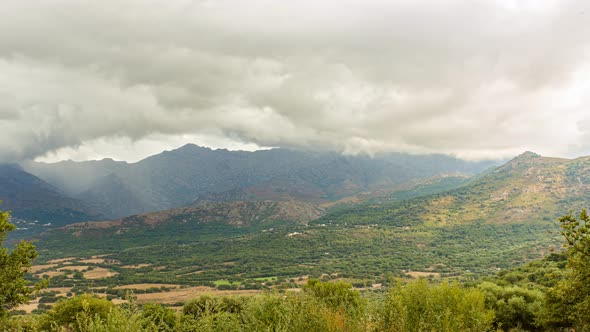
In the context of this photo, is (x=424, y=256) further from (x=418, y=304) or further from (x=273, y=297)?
(x=273, y=297)

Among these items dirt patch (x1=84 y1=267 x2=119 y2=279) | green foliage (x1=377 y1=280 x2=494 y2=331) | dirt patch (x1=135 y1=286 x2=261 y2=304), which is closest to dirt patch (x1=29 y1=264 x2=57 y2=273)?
dirt patch (x1=84 y1=267 x2=119 y2=279)

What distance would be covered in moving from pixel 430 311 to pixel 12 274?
29.8 metres

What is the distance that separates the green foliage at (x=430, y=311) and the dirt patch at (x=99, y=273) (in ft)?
594

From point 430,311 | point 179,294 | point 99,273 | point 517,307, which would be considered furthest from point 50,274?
point 430,311

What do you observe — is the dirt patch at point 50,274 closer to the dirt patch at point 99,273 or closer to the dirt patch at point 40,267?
the dirt patch at point 40,267

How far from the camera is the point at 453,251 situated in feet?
591

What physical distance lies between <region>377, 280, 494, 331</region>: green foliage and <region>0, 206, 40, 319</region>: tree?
25.3 metres

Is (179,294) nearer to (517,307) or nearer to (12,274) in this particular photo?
(12,274)

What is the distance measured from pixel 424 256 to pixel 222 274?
108 meters

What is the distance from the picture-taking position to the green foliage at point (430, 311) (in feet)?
55.2

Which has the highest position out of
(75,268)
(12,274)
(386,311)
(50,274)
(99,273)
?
(12,274)

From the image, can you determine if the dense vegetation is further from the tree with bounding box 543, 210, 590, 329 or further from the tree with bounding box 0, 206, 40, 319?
the tree with bounding box 0, 206, 40, 319

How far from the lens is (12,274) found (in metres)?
24.1

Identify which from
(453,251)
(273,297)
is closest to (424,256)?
(453,251)
